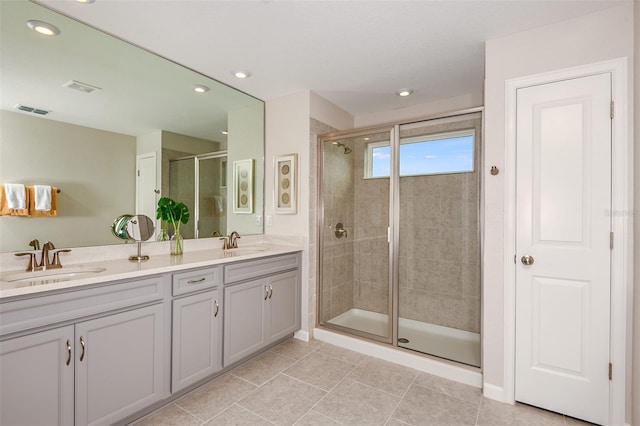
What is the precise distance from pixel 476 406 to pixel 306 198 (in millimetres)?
2171

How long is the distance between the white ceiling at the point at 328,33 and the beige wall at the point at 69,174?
736 millimetres

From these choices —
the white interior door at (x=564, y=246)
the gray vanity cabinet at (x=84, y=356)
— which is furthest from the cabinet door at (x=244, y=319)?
the white interior door at (x=564, y=246)

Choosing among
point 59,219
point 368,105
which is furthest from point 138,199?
point 368,105

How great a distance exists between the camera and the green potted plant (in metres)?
2.35

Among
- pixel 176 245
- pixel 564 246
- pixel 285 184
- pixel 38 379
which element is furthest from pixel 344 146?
pixel 38 379

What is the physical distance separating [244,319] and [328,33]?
2.29m

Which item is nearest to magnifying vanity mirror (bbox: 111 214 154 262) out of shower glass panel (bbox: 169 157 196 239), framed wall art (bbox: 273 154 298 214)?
shower glass panel (bbox: 169 157 196 239)

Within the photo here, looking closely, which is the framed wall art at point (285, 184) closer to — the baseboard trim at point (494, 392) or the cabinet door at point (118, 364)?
the cabinet door at point (118, 364)

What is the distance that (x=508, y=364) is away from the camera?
202 centimetres

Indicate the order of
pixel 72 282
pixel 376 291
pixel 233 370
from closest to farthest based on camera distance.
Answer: pixel 72 282 → pixel 233 370 → pixel 376 291

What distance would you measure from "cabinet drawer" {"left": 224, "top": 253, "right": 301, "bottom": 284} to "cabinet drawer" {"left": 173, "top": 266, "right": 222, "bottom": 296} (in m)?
0.09

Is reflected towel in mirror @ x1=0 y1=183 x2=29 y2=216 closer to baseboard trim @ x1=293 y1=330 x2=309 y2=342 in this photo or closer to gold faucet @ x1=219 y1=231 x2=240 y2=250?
gold faucet @ x1=219 y1=231 x2=240 y2=250

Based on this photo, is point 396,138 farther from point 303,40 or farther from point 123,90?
point 123,90

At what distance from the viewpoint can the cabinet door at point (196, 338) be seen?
1.93 metres
